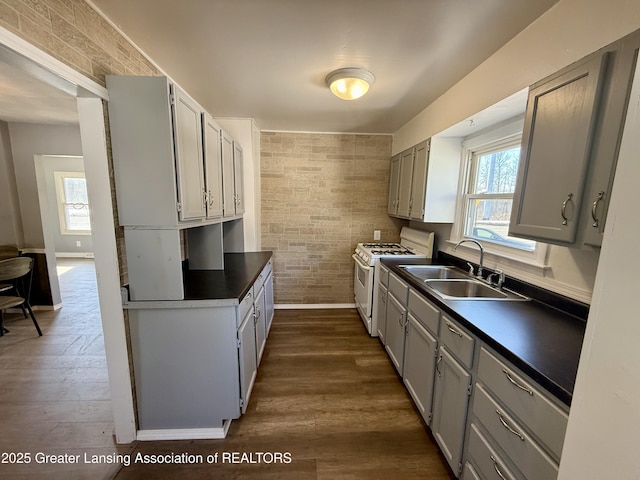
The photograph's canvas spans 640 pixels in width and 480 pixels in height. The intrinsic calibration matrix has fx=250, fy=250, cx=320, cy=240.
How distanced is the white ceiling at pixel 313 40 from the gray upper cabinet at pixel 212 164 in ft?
1.40

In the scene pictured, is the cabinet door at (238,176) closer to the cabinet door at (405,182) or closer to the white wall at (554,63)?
the cabinet door at (405,182)

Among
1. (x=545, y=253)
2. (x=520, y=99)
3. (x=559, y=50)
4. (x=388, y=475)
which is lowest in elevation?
(x=388, y=475)

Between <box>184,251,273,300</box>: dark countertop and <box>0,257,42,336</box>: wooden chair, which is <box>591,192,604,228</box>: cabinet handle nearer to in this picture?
<box>184,251,273,300</box>: dark countertop

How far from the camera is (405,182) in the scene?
2.92 m

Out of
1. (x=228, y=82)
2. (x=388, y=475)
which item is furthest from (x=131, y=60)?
(x=388, y=475)

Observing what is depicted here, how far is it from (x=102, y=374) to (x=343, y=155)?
11.3 ft

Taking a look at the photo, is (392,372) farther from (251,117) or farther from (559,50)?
(251,117)

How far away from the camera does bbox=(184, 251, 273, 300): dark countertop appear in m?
1.59

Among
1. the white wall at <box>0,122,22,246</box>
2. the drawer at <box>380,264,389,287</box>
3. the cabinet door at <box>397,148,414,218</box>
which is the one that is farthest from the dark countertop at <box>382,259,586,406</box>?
the white wall at <box>0,122,22,246</box>

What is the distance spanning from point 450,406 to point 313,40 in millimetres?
2269

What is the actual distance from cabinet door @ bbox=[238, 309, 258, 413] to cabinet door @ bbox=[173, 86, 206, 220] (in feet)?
2.70

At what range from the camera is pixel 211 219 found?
6.16 ft

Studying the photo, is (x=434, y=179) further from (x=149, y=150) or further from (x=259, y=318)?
(x=149, y=150)

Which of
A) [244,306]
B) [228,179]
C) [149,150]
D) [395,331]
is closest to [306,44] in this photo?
[149,150]
